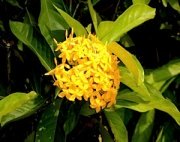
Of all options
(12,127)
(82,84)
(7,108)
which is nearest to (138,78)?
(82,84)

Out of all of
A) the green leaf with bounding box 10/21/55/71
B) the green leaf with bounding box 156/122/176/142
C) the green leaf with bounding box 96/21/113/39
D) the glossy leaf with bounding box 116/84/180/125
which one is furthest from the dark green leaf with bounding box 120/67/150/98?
the green leaf with bounding box 156/122/176/142

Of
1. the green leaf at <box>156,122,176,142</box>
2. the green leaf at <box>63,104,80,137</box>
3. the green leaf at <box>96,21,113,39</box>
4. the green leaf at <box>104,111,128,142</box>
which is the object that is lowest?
the green leaf at <box>156,122,176,142</box>

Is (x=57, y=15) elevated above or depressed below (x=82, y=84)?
above

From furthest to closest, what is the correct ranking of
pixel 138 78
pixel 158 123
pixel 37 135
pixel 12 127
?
pixel 12 127 → pixel 158 123 → pixel 37 135 → pixel 138 78

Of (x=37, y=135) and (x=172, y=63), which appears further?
(x=172, y=63)

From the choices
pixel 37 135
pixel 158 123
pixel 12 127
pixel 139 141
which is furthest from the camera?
pixel 12 127

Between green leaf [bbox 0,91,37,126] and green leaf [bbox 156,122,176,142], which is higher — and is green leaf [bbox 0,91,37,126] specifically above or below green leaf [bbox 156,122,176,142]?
above

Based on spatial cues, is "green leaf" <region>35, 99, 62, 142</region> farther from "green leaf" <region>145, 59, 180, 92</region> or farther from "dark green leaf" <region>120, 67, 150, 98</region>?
"green leaf" <region>145, 59, 180, 92</region>

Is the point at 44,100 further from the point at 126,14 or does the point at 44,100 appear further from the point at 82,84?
the point at 126,14

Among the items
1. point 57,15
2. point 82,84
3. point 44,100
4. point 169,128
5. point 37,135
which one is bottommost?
point 169,128
